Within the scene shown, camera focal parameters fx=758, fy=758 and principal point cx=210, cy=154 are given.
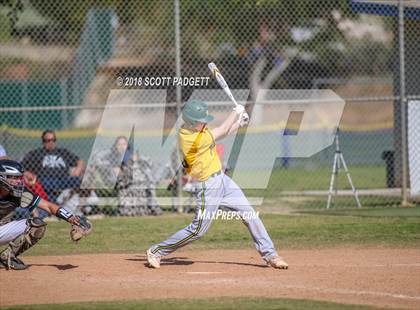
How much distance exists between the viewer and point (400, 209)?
1477 cm

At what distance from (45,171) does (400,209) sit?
22.6 feet

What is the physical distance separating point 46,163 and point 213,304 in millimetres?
7817

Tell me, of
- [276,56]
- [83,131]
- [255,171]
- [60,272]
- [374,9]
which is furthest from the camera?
[276,56]

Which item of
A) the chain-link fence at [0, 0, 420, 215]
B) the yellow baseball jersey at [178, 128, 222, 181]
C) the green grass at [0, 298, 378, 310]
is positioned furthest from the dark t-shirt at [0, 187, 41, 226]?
the chain-link fence at [0, 0, 420, 215]

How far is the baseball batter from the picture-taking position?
30.4 feet

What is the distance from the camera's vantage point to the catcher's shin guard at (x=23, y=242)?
9.24 metres

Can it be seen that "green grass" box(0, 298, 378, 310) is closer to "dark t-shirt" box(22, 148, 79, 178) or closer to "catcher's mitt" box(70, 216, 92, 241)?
"catcher's mitt" box(70, 216, 92, 241)

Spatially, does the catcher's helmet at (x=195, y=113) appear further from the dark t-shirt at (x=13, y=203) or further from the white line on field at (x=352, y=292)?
the white line on field at (x=352, y=292)

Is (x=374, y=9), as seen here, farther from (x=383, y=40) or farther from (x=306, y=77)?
(x=383, y=40)

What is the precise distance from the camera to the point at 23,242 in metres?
9.38

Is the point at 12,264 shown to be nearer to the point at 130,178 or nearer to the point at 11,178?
the point at 11,178

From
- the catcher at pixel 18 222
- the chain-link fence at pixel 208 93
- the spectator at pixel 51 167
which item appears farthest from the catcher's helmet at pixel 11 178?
the spectator at pixel 51 167

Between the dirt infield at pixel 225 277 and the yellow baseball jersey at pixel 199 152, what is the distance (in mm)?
1235

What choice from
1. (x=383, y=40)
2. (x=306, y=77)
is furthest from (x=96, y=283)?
(x=383, y=40)
